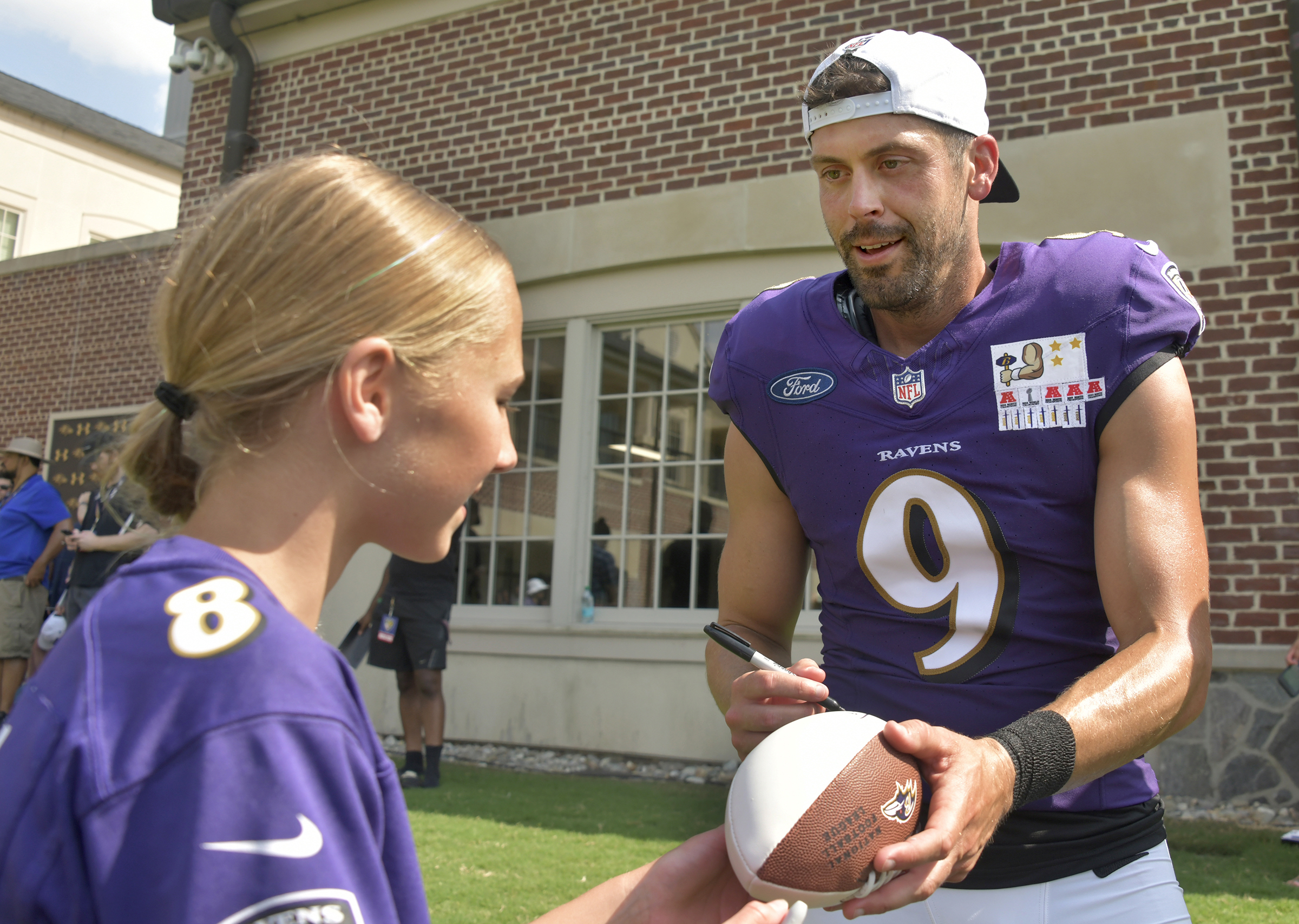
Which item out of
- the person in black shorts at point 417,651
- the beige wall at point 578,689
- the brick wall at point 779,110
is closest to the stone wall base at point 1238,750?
the brick wall at point 779,110

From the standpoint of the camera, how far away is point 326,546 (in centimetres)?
130

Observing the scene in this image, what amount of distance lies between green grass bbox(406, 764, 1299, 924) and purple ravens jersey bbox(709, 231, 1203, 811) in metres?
2.51

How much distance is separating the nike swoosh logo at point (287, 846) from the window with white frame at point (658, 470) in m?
7.11

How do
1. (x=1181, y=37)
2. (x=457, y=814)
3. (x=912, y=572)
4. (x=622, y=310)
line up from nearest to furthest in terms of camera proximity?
(x=912, y=572) → (x=457, y=814) → (x=1181, y=37) → (x=622, y=310)

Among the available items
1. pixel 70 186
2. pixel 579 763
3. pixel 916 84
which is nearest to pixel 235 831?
pixel 916 84

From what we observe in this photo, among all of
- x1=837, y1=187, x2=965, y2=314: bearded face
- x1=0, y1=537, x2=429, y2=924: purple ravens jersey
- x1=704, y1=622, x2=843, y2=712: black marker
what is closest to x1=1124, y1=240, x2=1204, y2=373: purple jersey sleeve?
x1=837, y1=187, x2=965, y2=314: bearded face

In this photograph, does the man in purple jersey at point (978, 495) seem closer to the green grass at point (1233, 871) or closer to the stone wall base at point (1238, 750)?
the green grass at point (1233, 871)

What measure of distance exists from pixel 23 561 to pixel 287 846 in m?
8.92

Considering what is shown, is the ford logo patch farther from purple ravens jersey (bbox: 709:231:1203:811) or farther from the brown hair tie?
the brown hair tie

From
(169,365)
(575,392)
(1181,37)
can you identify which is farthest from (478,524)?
(169,365)

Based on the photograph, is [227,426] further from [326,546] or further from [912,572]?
[912,572]

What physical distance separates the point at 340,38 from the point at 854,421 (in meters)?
9.41

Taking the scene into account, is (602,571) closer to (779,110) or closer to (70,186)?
(779,110)

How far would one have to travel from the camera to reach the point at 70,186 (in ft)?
69.9
